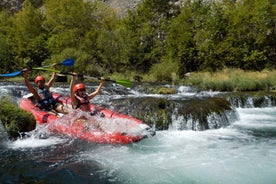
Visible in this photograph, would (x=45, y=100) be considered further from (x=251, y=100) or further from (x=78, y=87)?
(x=251, y=100)

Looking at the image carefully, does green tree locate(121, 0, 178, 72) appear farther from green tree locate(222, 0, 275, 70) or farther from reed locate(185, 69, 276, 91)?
reed locate(185, 69, 276, 91)

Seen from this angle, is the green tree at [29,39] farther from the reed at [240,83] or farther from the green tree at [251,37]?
the reed at [240,83]

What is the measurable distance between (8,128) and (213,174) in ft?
12.0

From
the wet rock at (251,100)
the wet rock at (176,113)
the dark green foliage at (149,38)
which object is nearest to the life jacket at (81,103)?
the wet rock at (176,113)

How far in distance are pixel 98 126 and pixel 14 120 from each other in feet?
5.00

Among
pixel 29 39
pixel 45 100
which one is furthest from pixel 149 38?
pixel 45 100

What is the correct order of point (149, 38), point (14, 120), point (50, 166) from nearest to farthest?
point (50, 166) < point (14, 120) < point (149, 38)

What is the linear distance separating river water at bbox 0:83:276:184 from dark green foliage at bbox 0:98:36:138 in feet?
0.64

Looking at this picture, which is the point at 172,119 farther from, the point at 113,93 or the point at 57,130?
the point at 113,93

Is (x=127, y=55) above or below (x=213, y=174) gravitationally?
above

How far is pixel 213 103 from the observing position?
8641 millimetres

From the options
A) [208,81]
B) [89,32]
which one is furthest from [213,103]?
[89,32]

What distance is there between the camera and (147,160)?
A: 544 cm

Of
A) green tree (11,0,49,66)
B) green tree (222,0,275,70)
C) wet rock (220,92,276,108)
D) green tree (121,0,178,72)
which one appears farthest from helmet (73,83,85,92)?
green tree (11,0,49,66)
